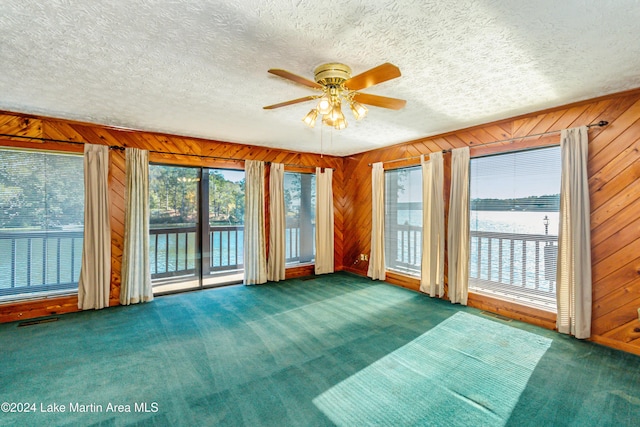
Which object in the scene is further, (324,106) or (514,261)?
(514,261)

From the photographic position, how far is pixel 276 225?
5223 millimetres

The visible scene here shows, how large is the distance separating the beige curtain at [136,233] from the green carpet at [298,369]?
41 cm

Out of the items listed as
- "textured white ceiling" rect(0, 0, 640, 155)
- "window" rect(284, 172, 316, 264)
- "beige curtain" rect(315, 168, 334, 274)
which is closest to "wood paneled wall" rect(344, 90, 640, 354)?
"textured white ceiling" rect(0, 0, 640, 155)

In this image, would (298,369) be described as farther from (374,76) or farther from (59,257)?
(59,257)

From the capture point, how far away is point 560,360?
253cm

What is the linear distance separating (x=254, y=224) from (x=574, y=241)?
14.1 feet

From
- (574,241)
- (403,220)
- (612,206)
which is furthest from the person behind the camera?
(403,220)

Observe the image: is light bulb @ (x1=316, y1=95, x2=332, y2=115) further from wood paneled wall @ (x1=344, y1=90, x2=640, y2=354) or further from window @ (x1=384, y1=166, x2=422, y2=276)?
window @ (x1=384, y1=166, x2=422, y2=276)

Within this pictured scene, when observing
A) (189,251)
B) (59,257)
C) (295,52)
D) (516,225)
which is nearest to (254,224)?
(189,251)

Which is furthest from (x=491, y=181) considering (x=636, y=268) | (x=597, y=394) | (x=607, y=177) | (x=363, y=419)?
(x=363, y=419)

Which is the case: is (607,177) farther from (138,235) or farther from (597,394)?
(138,235)

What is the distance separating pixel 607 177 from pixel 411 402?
2941mm

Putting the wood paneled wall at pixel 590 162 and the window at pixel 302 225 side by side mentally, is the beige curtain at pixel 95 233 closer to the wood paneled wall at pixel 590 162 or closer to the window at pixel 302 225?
the wood paneled wall at pixel 590 162

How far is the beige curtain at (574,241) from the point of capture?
→ 9.45 ft
